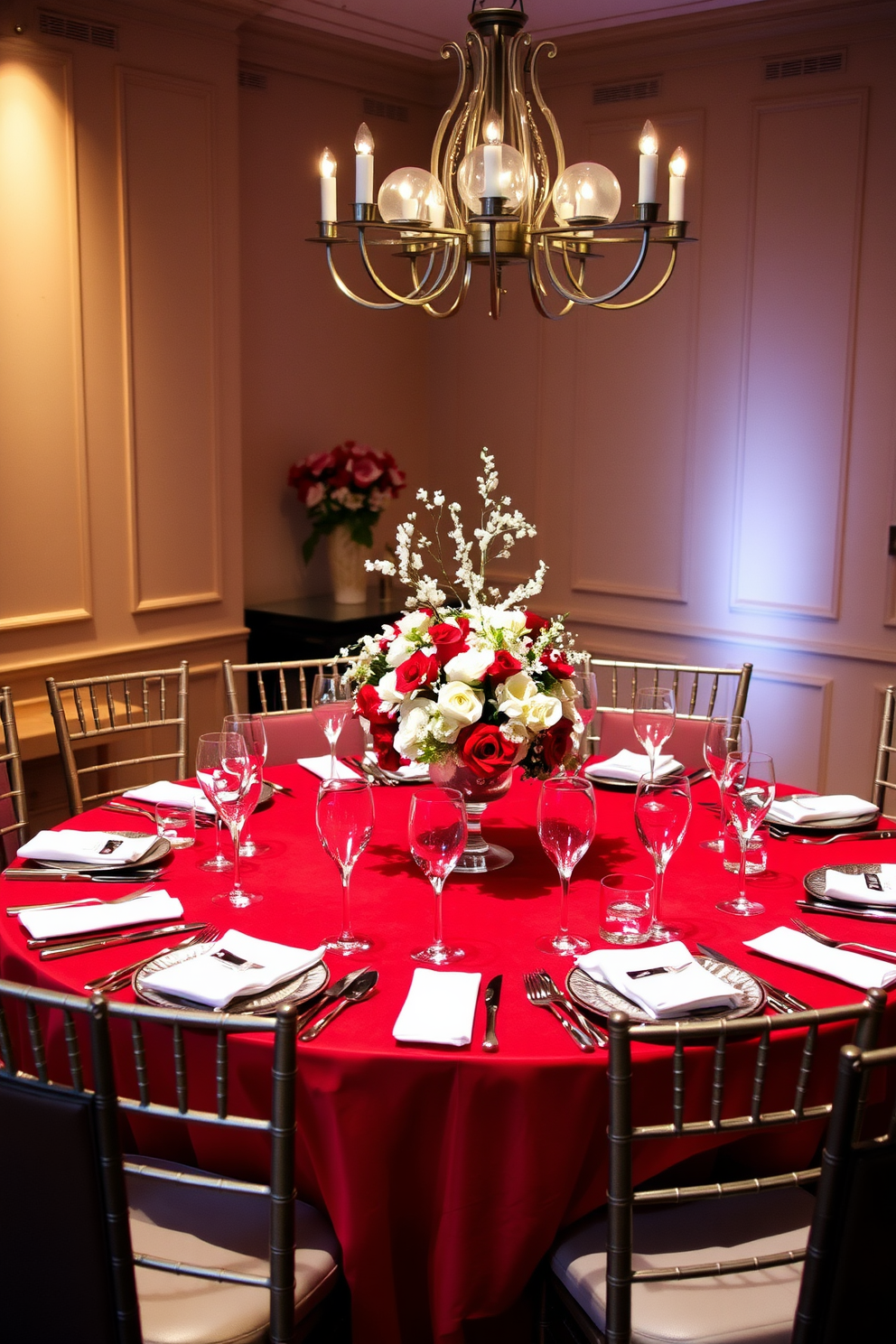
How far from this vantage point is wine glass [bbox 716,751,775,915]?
206 cm

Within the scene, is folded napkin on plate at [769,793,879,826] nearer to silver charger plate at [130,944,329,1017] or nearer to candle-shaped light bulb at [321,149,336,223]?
silver charger plate at [130,944,329,1017]

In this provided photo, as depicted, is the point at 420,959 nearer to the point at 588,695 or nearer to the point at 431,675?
the point at 431,675

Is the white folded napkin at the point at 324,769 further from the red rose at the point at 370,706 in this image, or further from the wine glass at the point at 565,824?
the wine glass at the point at 565,824

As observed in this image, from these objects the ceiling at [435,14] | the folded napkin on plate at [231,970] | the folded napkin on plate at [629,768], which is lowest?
the folded napkin on plate at [231,970]

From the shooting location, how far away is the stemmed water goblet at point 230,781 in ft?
6.79

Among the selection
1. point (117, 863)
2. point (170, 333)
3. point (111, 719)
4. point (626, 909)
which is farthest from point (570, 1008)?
point (170, 333)

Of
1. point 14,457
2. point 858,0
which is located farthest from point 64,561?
point 858,0

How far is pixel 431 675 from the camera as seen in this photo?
6.81 ft

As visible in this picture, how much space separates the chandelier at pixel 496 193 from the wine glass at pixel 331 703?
0.74 m

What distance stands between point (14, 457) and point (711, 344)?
8.00 feet

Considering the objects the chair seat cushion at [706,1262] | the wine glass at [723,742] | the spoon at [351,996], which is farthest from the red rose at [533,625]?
the chair seat cushion at [706,1262]

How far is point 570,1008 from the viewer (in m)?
1.68

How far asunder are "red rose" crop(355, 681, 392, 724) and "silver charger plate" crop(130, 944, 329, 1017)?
52cm

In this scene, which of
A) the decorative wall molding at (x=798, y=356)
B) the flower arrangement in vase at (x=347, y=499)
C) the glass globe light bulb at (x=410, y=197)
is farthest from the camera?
the flower arrangement in vase at (x=347, y=499)
